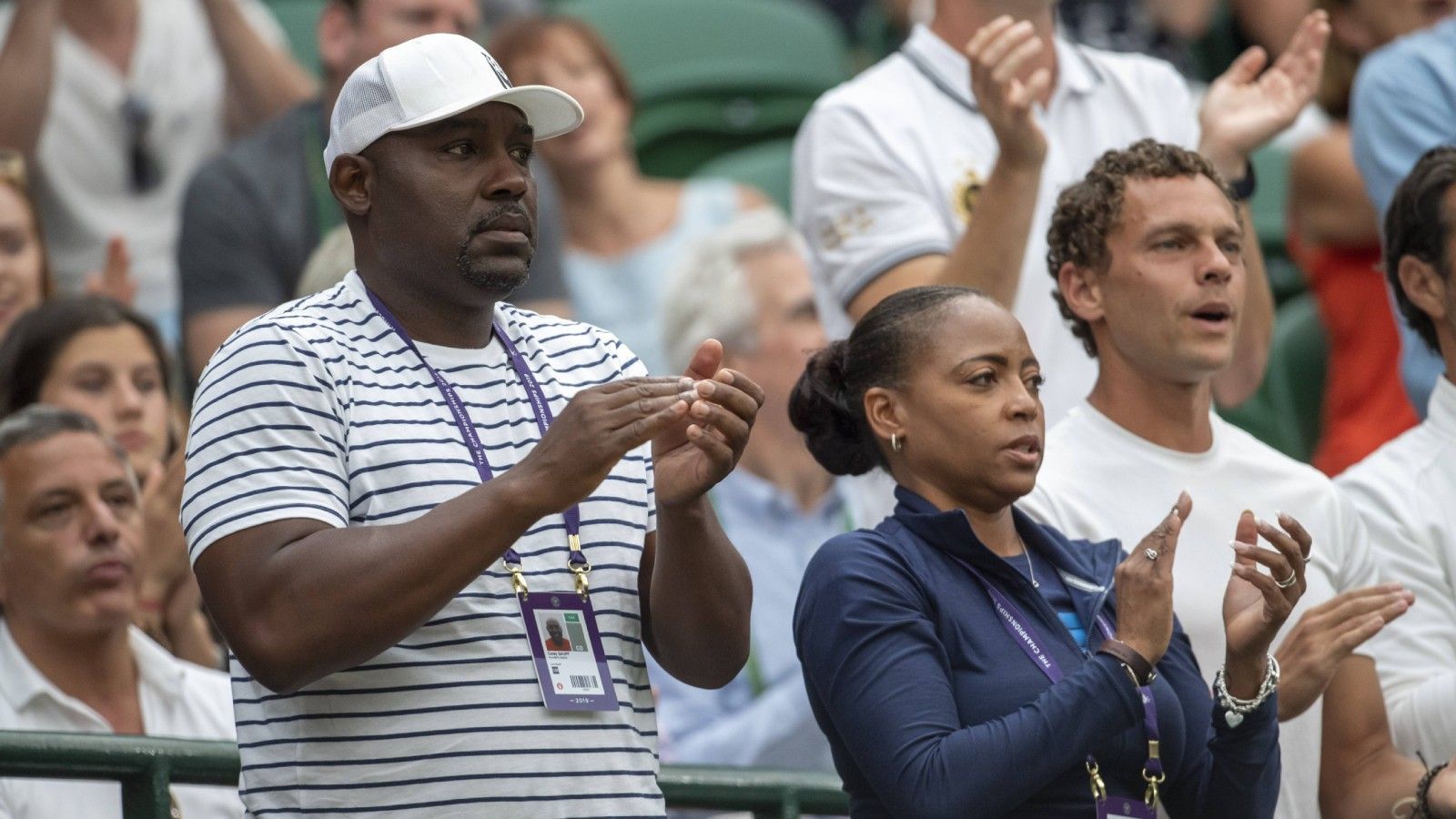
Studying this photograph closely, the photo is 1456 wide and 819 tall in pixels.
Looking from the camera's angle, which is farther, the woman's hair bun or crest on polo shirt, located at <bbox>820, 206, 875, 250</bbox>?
crest on polo shirt, located at <bbox>820, 206, 875, 250</bbox>

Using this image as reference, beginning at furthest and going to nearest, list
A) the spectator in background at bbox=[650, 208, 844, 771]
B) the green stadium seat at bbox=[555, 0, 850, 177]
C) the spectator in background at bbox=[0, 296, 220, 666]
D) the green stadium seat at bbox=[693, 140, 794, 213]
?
1. the green stadium seat at bbox=[555, 0, 850, 177]
2. the green stadium seat at bbox=[693, 140, 794, 213]
3. the spectator in background at bbox=[650, 208, 844, 771]
4. the spectator in background at bbox=[0, 296, 220, 666]

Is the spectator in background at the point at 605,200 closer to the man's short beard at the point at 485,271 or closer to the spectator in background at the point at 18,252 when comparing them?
the spectator in background at the point at 18,252

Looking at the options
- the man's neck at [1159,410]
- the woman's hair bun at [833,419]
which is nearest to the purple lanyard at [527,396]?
the woman's hair bun at [833,419]

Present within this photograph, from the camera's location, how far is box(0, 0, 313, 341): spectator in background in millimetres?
5688

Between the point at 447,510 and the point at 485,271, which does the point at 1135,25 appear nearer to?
the point at 485,271

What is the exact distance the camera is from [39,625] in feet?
12.5

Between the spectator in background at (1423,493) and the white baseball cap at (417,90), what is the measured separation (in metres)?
1.63

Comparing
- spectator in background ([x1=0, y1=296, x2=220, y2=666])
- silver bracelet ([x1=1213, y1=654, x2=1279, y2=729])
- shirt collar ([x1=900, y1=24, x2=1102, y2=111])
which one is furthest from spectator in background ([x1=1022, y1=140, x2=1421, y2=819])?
spectator in background ([x1=0, y1=296, x2=220, y2=666])

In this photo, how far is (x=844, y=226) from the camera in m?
4.05

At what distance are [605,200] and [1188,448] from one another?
9.54 feet

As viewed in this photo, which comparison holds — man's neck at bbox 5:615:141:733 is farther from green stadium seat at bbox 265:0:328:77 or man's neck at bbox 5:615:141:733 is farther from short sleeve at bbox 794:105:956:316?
green stadium seat at bbox 265:0:328:77

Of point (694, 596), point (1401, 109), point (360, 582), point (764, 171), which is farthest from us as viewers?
point (764, 171)

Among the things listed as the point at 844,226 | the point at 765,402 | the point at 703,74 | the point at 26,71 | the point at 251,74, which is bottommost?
the point at 844,226

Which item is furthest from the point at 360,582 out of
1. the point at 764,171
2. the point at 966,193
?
the point at 764,171
